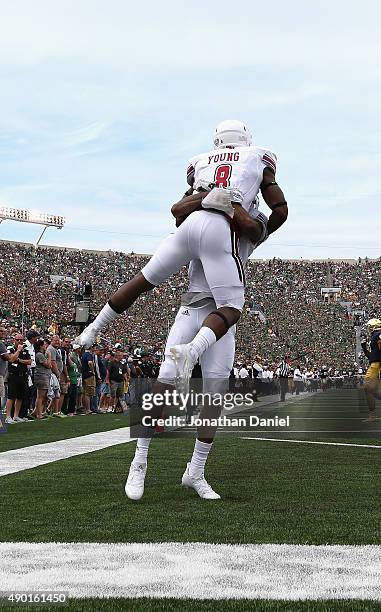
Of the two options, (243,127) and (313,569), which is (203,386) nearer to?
(243,127)

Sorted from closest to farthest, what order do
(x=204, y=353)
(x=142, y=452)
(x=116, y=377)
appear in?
A: (x=142, y=452) < (x=204, y=353) < (x=116, y=377)

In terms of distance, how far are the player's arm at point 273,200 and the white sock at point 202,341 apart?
0.98 metres

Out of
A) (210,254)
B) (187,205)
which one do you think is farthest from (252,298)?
(210,254)

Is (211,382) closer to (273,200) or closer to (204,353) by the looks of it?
(204,353)

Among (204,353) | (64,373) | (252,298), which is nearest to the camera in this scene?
(204,353)

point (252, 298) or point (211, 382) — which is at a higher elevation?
point (252, 298)

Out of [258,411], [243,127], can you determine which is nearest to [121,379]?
[258,411]

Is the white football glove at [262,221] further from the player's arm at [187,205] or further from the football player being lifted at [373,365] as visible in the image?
the football player being lifted at [373,365]

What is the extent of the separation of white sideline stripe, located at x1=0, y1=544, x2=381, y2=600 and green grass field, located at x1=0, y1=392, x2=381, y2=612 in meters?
0.11

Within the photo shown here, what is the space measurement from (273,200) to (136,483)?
1909 millimetres

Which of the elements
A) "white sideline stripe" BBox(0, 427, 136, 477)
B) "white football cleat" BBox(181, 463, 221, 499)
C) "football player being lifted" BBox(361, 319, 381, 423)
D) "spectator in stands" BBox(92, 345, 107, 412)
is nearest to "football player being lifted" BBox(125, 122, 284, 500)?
"white football cleat" BBox(181, 463, 221, 499)

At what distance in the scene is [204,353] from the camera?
196 inches

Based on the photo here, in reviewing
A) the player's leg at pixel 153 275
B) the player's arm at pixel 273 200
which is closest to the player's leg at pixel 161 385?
the player's leg at pixel 153 275

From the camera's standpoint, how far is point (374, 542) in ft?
11.2
